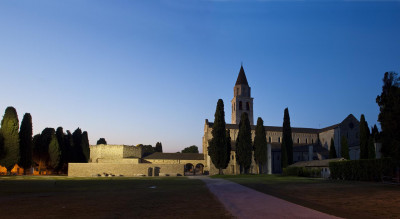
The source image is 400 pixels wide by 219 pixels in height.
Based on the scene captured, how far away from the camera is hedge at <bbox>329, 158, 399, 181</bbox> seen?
2906 centimetres

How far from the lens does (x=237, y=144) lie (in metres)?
60.1

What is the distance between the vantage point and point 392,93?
2561 centimetres

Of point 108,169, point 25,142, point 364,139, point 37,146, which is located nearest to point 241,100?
point 364,139

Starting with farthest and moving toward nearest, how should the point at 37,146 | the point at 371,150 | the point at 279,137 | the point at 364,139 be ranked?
the point at 279,137
the point at 37,146
the point at 364,139
the point at 371,150

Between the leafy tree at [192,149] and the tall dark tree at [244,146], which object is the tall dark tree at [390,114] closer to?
the tall dark tree at [244,146]

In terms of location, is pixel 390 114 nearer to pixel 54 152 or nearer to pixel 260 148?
pixel 260 148

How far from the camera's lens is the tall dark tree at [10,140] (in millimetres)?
50312

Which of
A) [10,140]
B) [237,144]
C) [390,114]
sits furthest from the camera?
[237,144]

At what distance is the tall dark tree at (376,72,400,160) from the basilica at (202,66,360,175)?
4057cm

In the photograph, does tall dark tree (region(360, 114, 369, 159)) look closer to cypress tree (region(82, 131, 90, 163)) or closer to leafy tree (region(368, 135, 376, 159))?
leafy tree (region(368, 135, 376, 159))

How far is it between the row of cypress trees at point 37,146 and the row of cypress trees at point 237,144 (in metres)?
32.3

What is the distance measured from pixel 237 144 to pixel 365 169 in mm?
29679

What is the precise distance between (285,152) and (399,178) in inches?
1344

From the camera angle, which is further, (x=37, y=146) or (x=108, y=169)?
(x=37, y=146)
